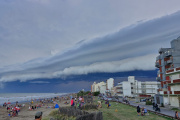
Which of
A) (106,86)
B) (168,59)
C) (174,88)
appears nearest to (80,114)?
(174,88)

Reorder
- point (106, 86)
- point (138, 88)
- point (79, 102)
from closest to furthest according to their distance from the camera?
point (79, 102), point (138, 88), point (106, 86)

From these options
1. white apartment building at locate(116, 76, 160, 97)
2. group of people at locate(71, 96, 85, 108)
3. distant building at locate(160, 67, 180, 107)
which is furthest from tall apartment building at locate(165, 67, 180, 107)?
white apartment building at locate(116, 76, 160, 97)

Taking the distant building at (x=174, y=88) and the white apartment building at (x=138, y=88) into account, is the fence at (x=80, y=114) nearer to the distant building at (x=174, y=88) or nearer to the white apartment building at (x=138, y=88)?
the distant building at (x=174, y=88)

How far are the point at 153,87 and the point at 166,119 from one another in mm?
75115

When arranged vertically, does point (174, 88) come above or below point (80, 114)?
above

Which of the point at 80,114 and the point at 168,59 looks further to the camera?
the point at 168,59

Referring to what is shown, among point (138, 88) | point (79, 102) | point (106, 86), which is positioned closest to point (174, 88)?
point (79, 102)

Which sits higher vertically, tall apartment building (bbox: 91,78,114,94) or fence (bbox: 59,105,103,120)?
fence (bbox: 59,105,103,120)

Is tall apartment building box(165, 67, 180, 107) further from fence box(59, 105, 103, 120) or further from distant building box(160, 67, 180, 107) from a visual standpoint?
fence box(59, 105, 103, 120)

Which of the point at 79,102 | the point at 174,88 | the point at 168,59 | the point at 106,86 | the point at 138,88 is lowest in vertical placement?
the point at 106,86

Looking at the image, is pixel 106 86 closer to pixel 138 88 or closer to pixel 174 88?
pixel 138 88

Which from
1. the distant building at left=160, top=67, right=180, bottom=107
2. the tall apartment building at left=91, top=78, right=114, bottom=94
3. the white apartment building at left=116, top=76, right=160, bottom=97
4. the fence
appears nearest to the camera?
the fence

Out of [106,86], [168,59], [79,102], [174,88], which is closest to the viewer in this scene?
[79,102]

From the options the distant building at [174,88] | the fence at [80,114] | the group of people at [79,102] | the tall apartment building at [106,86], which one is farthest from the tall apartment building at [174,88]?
the tall apartment building at [106,86]
